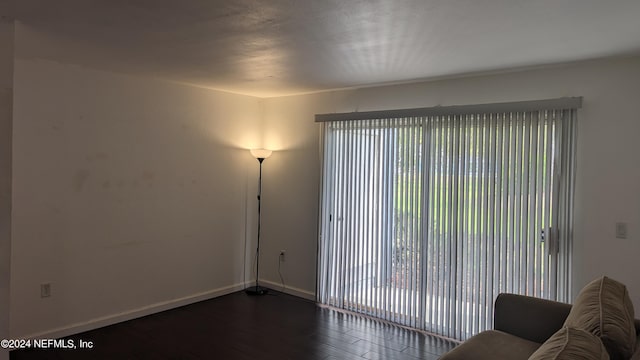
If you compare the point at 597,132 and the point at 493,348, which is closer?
the point at 493,348

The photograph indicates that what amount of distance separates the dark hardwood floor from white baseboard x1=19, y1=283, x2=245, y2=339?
0.07 meters

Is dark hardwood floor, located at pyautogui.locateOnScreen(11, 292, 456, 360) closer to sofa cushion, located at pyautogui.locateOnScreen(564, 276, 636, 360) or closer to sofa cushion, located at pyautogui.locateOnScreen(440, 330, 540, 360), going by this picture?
sofa cushion, located at pyautogui.locateOnScreen(440, 330, 540, 360)

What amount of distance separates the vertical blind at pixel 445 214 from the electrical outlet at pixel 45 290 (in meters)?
2.63

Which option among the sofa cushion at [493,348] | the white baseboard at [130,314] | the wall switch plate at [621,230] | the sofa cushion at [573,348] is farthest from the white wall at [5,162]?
the wall switch plate at [621,230]

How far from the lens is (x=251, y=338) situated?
3.90m

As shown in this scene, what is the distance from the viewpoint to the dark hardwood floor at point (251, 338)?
11.6 ft

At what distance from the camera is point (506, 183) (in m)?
3.71

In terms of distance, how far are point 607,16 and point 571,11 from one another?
0.25m

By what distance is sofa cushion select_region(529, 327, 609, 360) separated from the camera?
1599mm

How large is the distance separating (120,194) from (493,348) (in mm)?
3509

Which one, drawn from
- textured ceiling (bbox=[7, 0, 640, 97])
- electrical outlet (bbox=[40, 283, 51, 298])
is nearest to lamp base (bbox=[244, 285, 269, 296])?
electrical outlet (bbox=[40, 283, 51, 298])

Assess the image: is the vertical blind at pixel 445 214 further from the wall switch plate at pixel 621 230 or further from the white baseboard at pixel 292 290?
the wall switch plate at pixel 621 230

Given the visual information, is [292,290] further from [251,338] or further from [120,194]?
[120,194]

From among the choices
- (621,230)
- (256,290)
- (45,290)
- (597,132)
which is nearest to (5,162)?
(45,290)
